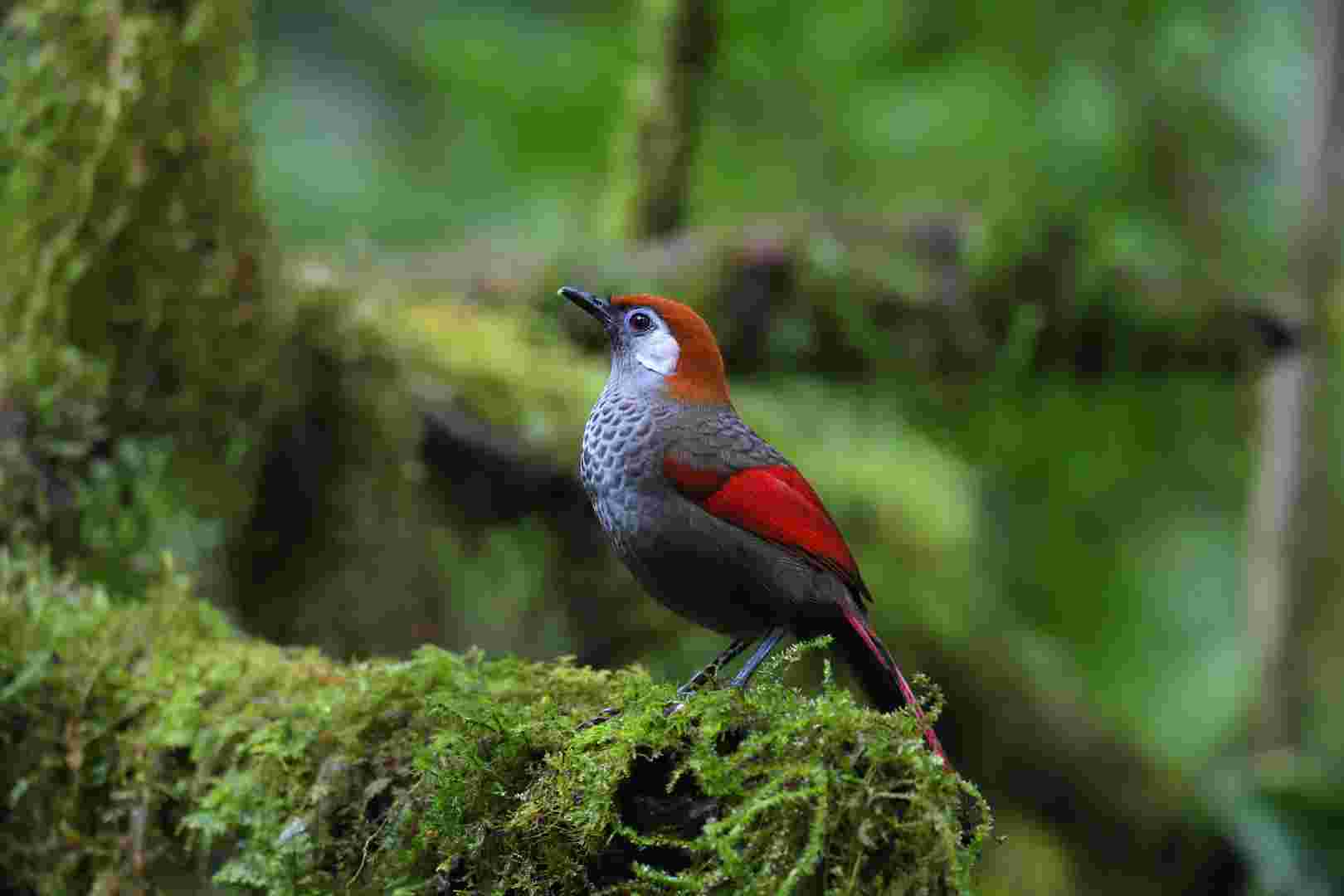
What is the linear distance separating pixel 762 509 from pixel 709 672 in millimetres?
314

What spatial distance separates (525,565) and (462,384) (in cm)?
76

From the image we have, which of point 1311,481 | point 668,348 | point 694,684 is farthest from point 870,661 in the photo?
point 1311,481

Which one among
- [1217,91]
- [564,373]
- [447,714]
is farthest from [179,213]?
[1217,91]

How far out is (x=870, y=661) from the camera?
7.97 ft

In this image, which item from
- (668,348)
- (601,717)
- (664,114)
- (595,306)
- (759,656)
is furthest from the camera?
(664,114)

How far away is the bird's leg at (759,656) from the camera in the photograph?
89.5 inches

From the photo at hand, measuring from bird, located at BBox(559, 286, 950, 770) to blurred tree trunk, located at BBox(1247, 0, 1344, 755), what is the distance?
5470 millimetres

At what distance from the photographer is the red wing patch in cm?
243

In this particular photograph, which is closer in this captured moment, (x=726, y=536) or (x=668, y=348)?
(x=726, y=536)

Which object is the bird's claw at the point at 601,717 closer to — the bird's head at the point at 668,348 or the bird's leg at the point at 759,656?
the bird's leg at the point at 759,656

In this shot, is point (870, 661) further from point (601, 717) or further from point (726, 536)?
point (601, 717)

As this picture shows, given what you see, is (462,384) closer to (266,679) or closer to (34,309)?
(34,309)

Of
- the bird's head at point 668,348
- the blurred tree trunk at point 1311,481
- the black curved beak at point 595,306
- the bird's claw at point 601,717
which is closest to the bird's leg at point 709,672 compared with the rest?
the bird's claw at point 601,717

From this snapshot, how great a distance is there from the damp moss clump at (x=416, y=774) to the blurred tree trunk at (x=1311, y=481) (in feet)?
19.3
